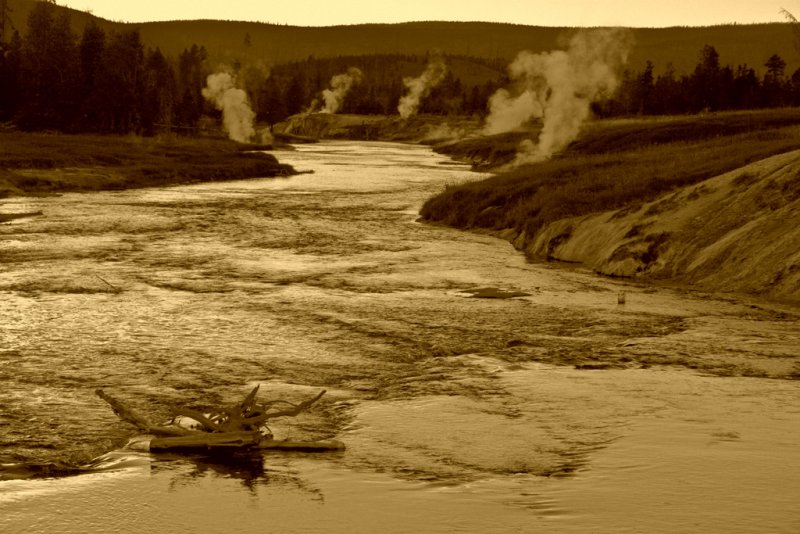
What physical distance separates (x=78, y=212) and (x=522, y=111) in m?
77.8

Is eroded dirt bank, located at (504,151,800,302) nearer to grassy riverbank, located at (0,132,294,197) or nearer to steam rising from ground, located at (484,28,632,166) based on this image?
grassy riverbank, located at (0,132,294,197)

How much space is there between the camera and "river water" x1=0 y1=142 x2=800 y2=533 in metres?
10.9

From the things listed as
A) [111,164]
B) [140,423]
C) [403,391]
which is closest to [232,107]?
[111,164]

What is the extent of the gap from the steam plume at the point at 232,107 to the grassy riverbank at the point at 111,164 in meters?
24.9

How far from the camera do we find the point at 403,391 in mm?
15203

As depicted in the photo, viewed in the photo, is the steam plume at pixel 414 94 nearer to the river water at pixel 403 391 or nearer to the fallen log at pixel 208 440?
the river water at pixel 403 391

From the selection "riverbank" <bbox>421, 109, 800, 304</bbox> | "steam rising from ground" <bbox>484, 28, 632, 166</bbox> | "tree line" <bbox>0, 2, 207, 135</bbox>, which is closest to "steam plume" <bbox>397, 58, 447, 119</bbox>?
"tree line" <bbox>0, 2, 207, 135</bbox>

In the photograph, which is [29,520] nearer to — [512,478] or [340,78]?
[512,478]

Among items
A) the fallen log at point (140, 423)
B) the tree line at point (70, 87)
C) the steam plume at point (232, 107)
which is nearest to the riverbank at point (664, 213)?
the fallen log at point (140, 423)

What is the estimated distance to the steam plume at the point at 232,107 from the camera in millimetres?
106375

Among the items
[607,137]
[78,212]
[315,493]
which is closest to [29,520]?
[315,493]

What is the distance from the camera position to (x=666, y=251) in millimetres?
26594

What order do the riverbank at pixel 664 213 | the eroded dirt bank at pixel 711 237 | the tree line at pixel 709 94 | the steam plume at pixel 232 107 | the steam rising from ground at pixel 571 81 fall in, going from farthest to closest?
the steam plume at pixel 232 107
the tree line at pixel 709 94
the steam rising from ground at pixel 571 81
the riverbank at pixel 664 213
the eroded dirt bank at pixel 711 237

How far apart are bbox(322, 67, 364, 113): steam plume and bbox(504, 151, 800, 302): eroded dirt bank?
12996cm
